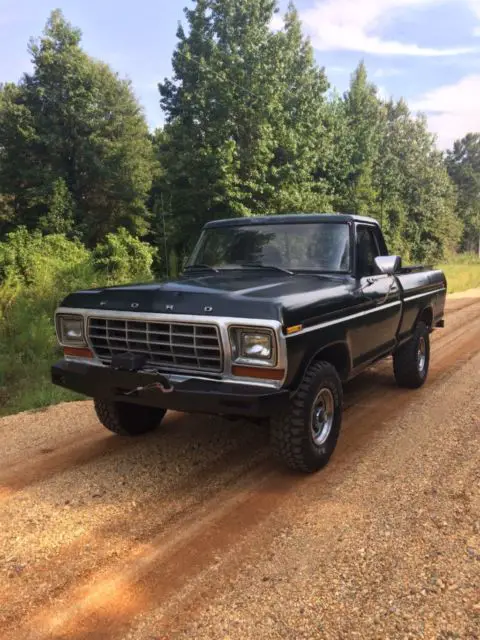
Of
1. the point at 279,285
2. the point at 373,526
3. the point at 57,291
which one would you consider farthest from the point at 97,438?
the point at 57,291

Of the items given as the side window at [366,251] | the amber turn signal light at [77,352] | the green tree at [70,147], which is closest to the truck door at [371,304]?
the side window at [366,251]

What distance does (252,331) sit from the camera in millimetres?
3379

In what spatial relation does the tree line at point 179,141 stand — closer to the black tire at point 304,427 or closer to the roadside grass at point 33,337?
the roadside grass at point 33,337

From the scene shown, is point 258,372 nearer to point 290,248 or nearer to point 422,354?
point 290,248

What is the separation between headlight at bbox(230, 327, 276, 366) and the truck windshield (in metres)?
1.43

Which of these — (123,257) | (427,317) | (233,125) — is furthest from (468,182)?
(427,317)

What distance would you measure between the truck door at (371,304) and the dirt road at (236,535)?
2.73 ft

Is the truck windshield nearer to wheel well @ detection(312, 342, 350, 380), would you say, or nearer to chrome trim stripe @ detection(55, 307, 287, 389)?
wheel well @ detection(312, 342, 350, 380)

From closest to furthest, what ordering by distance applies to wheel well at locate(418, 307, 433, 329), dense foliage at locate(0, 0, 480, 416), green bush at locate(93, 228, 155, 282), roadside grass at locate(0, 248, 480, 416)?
wheel well at locate(418, 307, 433, 329), roadside grass at locate(0, 248, 480, 416), green bush at locate(93, 228, 155, 282), dense foliage at locate(0, 0, 480, 416)

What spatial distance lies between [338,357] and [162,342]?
1.54 metres

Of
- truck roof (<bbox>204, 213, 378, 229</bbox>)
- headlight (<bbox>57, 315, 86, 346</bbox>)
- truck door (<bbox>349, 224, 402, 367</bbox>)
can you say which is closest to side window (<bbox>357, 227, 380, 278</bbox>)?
truck door (<bbox>349, 224, 402, 367</bbox>)

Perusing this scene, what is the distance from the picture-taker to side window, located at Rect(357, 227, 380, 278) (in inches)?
191

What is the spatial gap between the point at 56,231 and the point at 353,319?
66.3 ft

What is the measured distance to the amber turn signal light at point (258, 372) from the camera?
3393mm
